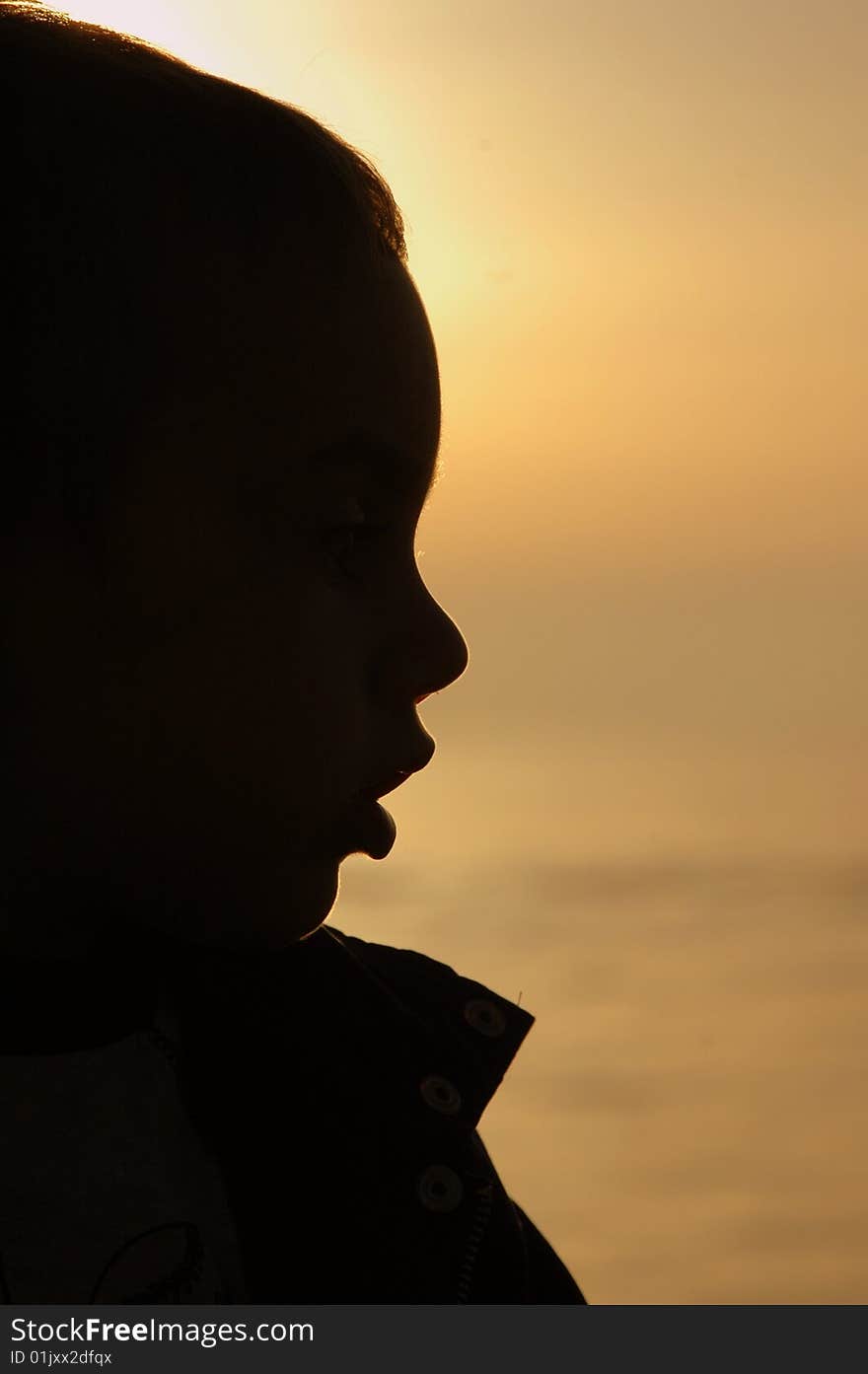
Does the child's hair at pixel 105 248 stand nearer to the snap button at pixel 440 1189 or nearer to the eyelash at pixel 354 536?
the eyelash at pixel 354 536

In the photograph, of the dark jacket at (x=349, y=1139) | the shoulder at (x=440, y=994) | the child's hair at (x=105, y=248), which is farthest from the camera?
the shoulder at (x=440, y=994)

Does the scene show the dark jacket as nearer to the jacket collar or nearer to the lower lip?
the jacket collar

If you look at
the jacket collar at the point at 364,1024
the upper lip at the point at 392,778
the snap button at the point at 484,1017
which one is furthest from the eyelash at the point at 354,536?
the snap button at the point at 484,1017

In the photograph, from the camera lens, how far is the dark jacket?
1.02m

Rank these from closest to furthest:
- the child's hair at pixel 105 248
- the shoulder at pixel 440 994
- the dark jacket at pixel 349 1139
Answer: the child's hair at pixel 105 248, the dark jacket at pixel 349 1139, the shoulder at pixel 440 994

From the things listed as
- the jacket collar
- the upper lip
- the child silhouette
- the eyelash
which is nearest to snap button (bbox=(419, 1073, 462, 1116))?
the jacket collar

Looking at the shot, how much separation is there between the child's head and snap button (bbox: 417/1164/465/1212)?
0.67ft

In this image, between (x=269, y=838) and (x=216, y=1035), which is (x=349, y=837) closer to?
(x=269, y=838)

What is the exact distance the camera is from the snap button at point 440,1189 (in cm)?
107

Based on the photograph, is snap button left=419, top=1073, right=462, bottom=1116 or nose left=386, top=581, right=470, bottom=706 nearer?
nose left=386, top=581, right=470, bottom=706

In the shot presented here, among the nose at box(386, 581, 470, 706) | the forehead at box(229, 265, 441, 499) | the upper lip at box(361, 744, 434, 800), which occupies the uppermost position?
the forehead at box(229, 265, 441, 499)

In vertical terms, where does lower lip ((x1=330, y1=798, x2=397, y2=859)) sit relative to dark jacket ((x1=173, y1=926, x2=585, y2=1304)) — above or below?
above

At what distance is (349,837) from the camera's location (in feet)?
3.25
